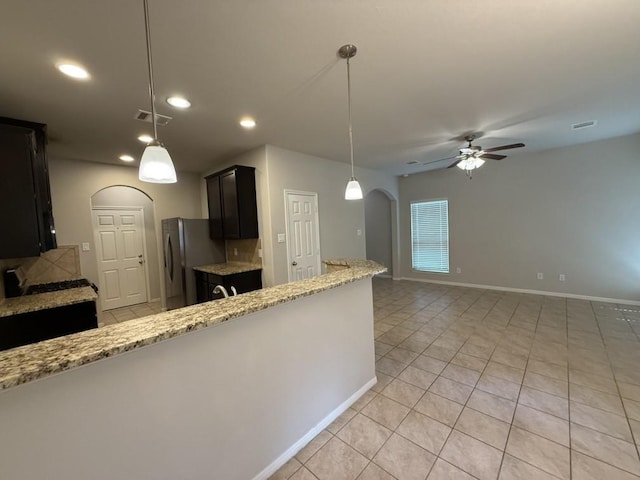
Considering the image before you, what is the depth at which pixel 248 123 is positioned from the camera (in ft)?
9.73

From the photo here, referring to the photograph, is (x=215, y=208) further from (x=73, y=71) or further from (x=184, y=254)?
(x=73, y=71)

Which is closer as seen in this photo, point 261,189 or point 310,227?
point 261,189

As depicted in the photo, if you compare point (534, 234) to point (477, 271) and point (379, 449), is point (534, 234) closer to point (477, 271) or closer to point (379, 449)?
point (477, 271)

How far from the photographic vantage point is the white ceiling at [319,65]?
4.85 ft

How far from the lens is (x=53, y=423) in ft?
3.07

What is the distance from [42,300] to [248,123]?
9.00ft

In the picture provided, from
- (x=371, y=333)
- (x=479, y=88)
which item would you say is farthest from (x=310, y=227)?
(x=479, y=88)

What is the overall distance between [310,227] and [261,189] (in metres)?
1.04

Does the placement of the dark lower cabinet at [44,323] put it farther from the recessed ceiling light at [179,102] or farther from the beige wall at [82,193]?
the beige wall at [82,193]

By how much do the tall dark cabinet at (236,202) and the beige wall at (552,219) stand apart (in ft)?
14.1

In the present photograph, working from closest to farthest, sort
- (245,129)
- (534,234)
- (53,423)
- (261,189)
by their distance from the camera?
1. (53,423)
2. (245,129)
3. (261,189)
4. (534,234)

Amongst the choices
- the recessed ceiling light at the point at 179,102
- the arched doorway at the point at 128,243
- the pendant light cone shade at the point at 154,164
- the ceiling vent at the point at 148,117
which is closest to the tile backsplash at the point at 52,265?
the arched doorway at the point at 128,243

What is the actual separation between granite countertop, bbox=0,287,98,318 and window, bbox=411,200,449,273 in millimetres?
6158

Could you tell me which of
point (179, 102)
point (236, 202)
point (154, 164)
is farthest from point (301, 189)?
point (154, 164)
